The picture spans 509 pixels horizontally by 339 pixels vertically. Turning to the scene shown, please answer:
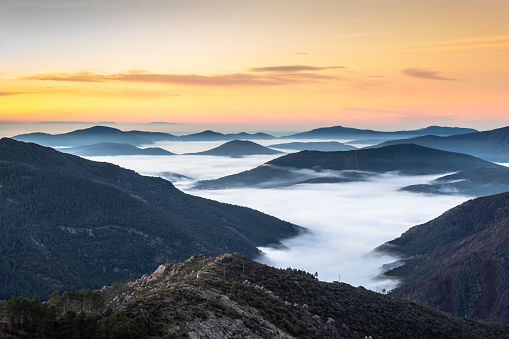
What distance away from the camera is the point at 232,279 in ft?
280

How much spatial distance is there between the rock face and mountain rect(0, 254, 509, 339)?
0.12 metres

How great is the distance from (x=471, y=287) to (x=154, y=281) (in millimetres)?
127566

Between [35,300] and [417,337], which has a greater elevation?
[35,300]

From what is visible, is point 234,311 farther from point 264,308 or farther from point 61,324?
point 61,324

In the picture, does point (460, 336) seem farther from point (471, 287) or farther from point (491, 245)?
point (491, 245)

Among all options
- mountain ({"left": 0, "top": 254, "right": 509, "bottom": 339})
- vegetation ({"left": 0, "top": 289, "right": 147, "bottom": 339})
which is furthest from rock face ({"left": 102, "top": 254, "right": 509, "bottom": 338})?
vegetation ({"left": 0, "top": 289, "right": 147, "bottom": 339})

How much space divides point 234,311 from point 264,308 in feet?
34.1

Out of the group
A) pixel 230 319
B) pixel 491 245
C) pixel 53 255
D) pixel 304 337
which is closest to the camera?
pixel 230 319

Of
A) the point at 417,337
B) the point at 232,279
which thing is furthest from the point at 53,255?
the point at 417,337

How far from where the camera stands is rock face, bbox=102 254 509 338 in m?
54.8

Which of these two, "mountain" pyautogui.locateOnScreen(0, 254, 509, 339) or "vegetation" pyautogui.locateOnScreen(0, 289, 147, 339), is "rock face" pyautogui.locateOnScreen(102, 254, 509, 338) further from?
"vegetation" pyautogui.locateOnScreen(0, 289, 147, 339)

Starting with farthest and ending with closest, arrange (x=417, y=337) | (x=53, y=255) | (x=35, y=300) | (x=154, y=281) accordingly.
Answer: (x=53, y=255) < (x=154, y=281) < (x=417, y=337) < (x=35, y=300)

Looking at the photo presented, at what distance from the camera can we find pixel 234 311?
60.5 meters

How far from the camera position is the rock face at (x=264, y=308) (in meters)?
54.8
